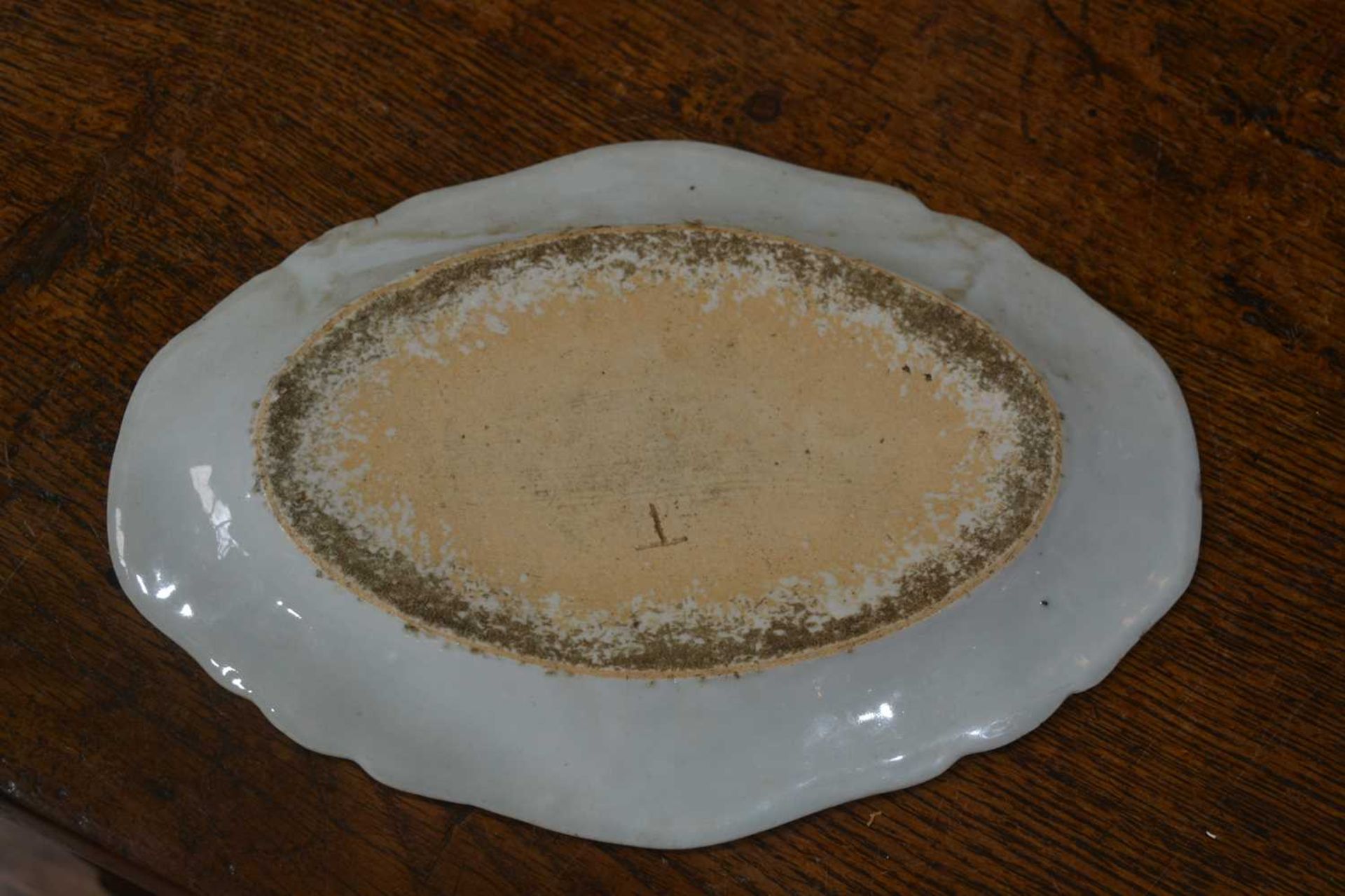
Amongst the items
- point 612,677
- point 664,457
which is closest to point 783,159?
point 664,457

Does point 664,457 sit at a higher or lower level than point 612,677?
higher

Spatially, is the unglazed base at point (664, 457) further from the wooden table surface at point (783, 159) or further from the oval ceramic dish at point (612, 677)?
the wooden table surface at point (783, 159)

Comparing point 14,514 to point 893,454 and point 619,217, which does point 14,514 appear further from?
point 893,454

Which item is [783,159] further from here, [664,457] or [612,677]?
[612,677]

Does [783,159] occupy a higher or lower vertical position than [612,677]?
higher

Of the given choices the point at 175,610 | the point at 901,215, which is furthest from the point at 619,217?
the point at 175,610

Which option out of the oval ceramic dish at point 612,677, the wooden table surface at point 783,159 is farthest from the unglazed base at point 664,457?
the wooden table surface at point 783,159

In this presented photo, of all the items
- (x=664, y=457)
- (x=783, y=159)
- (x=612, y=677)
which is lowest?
(x=612, y=677)
